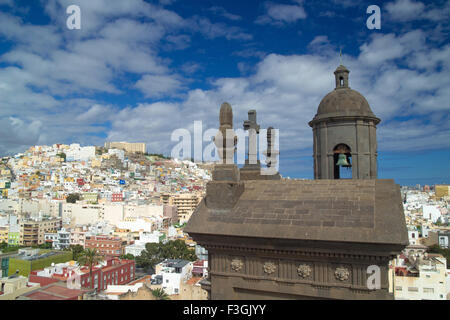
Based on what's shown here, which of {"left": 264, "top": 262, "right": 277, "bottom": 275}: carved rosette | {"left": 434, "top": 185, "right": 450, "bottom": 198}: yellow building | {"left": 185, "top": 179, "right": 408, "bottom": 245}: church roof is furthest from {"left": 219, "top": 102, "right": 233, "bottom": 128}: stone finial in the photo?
{"left": 434, "top": 185, "right": 450, "bottom": 198}: yellow building

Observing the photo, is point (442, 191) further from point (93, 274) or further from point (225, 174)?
point (225, 174)

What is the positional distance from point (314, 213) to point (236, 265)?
2.14 metres

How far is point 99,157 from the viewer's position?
174 m

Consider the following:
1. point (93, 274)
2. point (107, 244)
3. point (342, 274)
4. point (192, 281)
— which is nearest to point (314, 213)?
point (342, 274)

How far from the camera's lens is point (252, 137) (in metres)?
10.9

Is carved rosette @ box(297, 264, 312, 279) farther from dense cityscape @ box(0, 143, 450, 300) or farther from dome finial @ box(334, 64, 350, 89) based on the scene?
dome finial @ box(334, 64, 350, 89)

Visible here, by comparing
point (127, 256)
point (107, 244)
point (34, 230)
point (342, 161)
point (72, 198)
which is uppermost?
point (342, 161)

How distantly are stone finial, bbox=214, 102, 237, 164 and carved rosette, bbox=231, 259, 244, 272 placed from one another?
2.45m

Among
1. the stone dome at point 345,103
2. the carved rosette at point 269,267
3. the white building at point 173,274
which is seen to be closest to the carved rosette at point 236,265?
the carved rosette at point 269,267

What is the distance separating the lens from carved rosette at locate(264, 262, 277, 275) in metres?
7.55

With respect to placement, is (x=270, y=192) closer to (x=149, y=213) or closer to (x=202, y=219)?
(x=202, y=219)

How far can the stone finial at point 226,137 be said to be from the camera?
29.0ft

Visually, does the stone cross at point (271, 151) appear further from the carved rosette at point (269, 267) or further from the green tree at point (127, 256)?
the green tree at point (127, 256)
